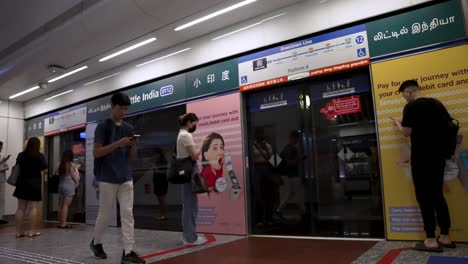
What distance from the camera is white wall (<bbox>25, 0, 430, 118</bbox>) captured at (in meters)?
4.08

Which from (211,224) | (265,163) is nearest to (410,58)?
(265,163)

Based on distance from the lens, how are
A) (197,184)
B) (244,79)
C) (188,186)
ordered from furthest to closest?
(244,79)
(188,186)
(197,184)

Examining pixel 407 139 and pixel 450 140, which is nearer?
pixel 450 140

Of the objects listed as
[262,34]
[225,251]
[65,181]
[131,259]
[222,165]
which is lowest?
[225,251]

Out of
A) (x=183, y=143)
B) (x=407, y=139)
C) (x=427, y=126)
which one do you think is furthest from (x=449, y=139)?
(x=183, y=143)

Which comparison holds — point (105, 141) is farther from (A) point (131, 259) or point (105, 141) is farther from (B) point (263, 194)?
(B) point (263, 194)

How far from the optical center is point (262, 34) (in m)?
4.79

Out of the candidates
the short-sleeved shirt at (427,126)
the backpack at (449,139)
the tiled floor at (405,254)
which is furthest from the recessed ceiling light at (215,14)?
the tiled floor at (405,254)

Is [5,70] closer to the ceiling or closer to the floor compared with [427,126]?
closer to the ceiling

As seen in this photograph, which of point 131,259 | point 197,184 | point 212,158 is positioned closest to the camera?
point 131,259

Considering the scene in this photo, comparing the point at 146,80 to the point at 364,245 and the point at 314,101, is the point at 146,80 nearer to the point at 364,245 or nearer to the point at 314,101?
the point at 314,101

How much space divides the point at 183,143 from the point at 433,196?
2.56 m

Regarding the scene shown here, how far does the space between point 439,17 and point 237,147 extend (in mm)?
2829

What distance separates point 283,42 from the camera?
462cm
